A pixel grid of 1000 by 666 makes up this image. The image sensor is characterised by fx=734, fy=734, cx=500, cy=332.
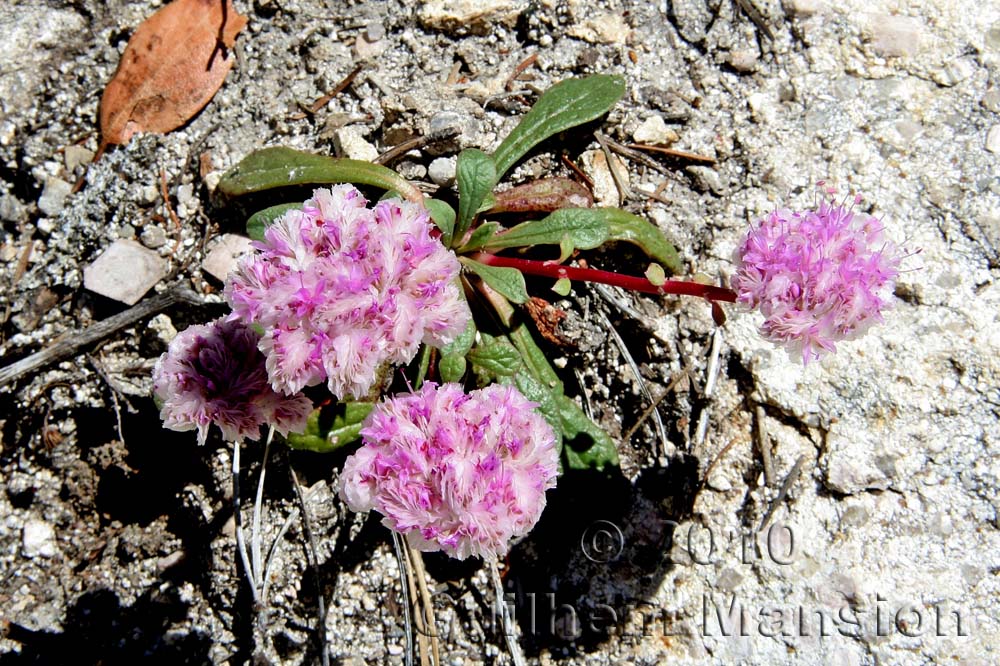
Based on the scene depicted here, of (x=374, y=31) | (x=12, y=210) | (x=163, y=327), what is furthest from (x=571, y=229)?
(x=12, y=210)

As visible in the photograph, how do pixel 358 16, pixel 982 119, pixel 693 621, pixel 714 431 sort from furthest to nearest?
pixel 358 16 → pixel 982 119 → pixel 714 431 → pixel 693 621

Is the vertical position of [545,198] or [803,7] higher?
[803,7]

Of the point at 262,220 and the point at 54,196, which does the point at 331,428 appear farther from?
the point at 54,196

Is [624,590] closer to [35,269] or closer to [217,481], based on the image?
[217,481]

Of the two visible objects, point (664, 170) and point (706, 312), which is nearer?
point (706, 312)

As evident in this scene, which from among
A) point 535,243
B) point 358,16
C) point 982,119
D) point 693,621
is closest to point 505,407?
point 535,243

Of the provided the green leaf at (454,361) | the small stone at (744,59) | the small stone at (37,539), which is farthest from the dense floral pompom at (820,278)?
the small stone at (37,539)

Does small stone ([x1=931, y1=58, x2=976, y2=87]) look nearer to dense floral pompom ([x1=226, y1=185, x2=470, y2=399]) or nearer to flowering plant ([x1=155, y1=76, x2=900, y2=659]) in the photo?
flowering plant ([x1=155, y1=76, x2=900, y2=659])
